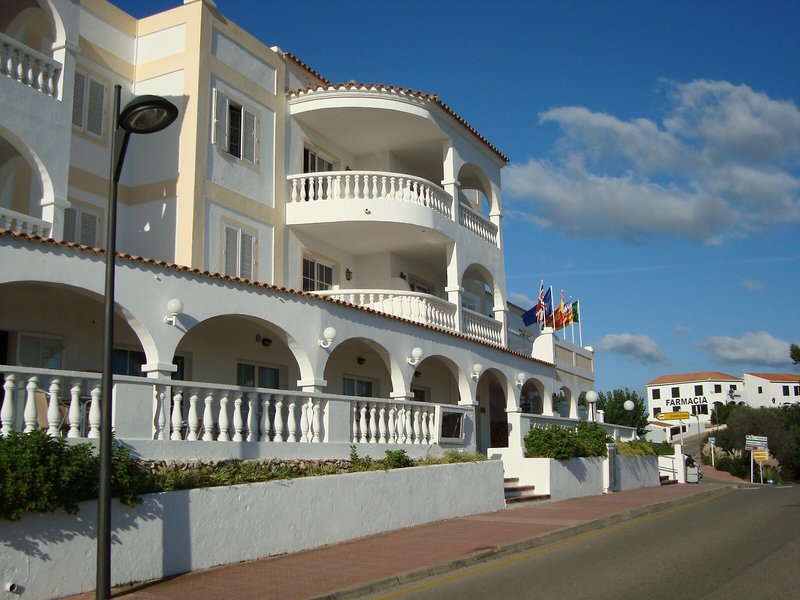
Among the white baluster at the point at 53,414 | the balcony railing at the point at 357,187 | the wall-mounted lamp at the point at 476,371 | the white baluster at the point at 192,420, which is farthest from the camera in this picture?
the wall-mounted lamp at the point at 476,371

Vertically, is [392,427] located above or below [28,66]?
below

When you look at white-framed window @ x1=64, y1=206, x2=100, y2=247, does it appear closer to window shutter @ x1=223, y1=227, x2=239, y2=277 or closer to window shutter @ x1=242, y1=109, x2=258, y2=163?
window shutter @ x1=223, y1=227, x2=239, y2=277

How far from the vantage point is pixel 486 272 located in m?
25.6

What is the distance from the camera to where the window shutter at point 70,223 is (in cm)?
1692

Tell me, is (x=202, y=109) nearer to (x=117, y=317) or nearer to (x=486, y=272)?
(x=117, y=317)

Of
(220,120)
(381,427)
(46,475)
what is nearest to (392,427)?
(381,427)

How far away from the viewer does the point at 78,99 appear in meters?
17.4

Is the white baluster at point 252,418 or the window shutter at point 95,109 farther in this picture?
the window shutter at point 95,109

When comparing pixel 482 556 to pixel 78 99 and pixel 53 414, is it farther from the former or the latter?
pixel 78 99

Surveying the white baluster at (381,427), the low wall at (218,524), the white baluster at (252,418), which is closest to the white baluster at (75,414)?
the low wall at (218,524)

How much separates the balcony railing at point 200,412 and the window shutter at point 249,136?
6868 millimetres

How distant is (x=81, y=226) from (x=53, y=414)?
26.4ft

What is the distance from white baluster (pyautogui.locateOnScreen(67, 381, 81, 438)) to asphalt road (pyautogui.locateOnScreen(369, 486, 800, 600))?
4.17 meters

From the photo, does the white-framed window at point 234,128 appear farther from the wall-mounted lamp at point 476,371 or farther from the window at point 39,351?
the wall-mounted lamp at point 476,371
